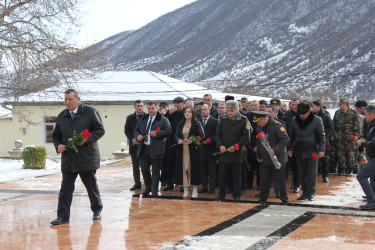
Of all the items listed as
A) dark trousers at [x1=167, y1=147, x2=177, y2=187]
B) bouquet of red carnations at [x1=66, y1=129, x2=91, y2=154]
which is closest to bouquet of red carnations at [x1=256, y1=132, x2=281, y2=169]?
dark trousers at [x1=167, y1=147, x2=177, y2=187]

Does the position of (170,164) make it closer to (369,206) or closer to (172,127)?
(172,127)

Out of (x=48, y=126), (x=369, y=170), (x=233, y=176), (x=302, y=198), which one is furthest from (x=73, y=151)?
(x=48, y=126)

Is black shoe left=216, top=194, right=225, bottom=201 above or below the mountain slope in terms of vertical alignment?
below

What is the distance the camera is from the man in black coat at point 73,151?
304 inches

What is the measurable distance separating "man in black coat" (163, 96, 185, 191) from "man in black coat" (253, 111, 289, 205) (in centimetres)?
230

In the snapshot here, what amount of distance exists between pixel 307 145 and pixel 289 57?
154034 millimetres

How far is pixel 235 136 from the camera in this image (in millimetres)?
9578

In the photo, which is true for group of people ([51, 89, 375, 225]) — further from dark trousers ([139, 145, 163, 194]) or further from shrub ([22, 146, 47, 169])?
shrub ([22, 146, 47, 169])

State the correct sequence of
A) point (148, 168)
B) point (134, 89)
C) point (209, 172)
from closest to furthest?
point (148, 168)
point (209, 172)
point (134, 89)

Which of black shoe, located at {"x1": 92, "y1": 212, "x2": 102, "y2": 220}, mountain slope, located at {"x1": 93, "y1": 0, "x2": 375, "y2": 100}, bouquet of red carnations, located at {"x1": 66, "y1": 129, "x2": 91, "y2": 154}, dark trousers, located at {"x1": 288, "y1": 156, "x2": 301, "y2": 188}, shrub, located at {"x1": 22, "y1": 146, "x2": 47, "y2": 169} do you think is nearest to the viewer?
bouquet of red carnations, located at {"x1": 66, "y1": 129, "x2": 91, "y2": 154}

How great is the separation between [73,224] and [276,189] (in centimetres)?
409

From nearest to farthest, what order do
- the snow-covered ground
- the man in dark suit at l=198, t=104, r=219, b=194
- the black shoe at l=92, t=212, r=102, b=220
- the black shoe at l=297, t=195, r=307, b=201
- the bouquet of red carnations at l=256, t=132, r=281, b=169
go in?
the black shoe at l=92, t=212, r=102, b=220 < the bouquet of red carnations at l=256, t=132, r=281, b=169 < the black shoe at l=297, t=195, r=307, b=201 < the man in dark suit at l=198, t=104, r=219, b=194 < the snow-covered ground

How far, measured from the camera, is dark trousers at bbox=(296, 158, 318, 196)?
9.62 m

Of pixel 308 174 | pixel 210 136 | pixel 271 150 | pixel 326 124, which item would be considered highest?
pixel 326 124
